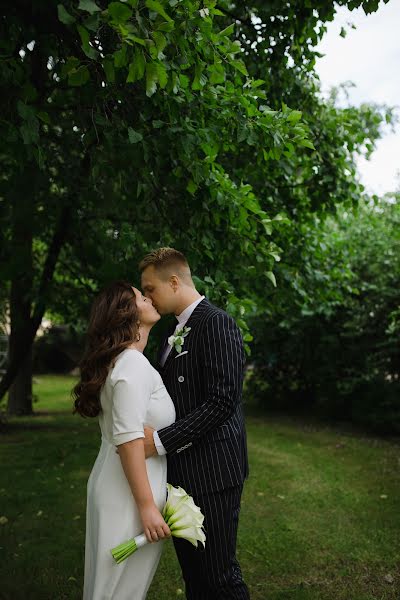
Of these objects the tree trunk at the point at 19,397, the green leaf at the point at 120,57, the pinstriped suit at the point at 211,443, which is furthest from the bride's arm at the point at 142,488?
the tree trunk at the point at 19,397

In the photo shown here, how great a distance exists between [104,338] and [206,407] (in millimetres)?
581

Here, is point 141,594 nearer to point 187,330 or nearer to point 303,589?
point 187,330

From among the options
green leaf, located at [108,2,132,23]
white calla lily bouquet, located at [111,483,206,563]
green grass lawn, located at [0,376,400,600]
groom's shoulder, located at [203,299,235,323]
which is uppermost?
green leaf, located at [108,2,132,23]

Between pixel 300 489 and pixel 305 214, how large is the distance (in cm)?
353

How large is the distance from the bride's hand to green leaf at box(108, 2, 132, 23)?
2173mm

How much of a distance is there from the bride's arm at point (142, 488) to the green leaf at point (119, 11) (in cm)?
188

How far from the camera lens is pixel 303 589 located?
4.50 m

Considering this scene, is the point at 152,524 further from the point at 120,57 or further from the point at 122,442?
the point at 120,57

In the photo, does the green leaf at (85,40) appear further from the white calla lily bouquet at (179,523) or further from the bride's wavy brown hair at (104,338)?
the white calla lily bouquet at (179,523)

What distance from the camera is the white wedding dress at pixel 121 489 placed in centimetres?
262

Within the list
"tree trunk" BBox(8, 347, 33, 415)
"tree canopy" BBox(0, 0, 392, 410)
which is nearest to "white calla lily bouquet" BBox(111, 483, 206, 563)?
"tree canopy" BBox(0, 0, 392, 410)

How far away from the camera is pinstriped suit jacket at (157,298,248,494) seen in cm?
279

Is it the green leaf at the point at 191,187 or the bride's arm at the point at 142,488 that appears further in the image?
the green leaf at the point at 191,187

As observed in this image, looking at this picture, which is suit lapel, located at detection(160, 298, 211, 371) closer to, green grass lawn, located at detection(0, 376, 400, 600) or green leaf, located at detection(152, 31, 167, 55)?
green leaf, located at detection(152, 31, 167, 55)
